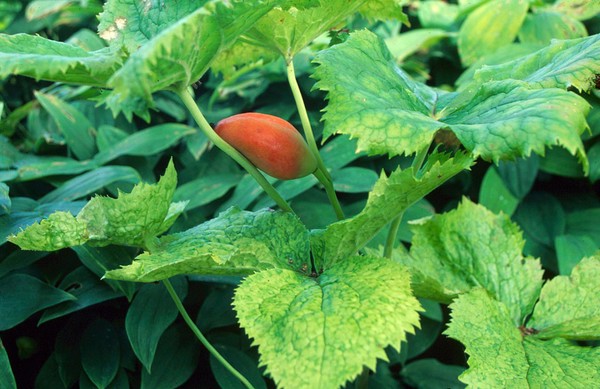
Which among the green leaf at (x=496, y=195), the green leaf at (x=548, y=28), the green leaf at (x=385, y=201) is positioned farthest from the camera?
the green leaf at (x=548, y=28)

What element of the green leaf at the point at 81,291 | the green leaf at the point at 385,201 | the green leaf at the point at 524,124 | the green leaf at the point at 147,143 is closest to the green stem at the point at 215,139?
the green leaf at the point at 385,201

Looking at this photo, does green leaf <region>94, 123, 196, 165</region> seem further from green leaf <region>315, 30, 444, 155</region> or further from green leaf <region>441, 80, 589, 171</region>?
green leaf <region>441, 80, 589, 171</region>

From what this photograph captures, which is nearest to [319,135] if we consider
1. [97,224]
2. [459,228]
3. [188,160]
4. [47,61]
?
[188,160]

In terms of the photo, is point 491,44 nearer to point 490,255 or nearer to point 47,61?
point 490,255

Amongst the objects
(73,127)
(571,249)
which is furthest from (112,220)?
(571,249)

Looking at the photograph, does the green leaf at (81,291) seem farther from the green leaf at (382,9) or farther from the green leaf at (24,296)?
the green leaf at (382,9)

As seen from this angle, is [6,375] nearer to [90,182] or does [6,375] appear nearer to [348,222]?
[90,182]
